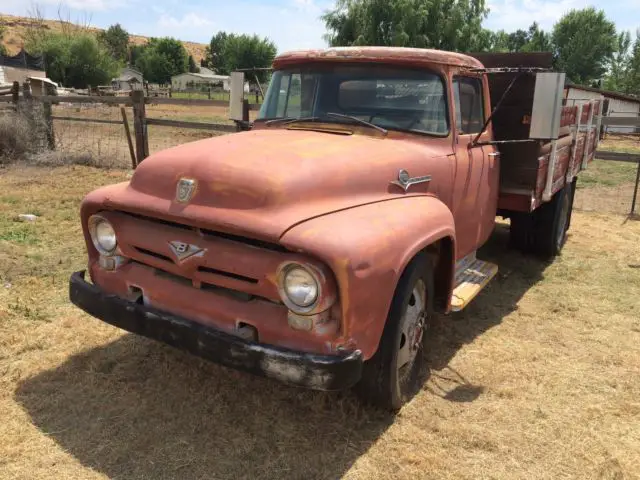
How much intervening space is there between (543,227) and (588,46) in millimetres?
70884

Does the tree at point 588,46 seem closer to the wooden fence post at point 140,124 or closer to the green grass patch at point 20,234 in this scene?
the wooden fence post at point 140,124

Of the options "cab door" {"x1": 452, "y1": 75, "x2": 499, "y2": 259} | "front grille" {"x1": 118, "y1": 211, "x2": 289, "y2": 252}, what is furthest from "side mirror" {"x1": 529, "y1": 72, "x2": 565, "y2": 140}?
"front grille" {"x1": 118, "y1": 211, "x2": 289, "y2": 252}

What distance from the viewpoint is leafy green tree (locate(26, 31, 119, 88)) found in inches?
2021

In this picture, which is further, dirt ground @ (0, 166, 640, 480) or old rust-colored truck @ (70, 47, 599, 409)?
dirt ground @ (0, 166, 640, 480)

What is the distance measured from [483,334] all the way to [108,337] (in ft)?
9.62

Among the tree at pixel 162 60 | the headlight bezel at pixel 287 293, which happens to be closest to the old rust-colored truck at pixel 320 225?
the headlight bezel at pixel 287 293

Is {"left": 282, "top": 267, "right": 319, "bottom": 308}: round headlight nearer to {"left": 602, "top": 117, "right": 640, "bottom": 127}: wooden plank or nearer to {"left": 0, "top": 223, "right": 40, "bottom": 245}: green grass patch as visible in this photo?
{"left": 0, "top": 223, "right": 40, "bottom": 245}: green grass patch

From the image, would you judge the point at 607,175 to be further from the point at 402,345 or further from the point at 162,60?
the point at 162,60

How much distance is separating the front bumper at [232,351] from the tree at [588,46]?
7160 cm

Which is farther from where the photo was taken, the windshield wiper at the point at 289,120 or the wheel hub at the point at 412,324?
the windshield wiper at the point at 289,120

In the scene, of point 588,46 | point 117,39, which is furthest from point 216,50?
point 588,46

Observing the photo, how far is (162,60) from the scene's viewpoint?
8938cm

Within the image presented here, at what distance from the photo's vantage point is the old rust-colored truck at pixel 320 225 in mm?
2451

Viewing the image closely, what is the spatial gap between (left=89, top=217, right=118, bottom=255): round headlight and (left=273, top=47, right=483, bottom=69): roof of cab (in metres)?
1.91
